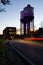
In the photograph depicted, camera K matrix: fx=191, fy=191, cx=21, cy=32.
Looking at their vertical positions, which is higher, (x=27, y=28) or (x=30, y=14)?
(x=30, y=14)

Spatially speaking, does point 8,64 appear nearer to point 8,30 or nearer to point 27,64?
point 27,64

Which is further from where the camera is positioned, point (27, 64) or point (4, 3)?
point (27, 64)

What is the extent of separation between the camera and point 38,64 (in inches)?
405

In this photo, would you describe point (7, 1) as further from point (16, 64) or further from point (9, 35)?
point (9, 35)

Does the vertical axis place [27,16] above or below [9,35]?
above

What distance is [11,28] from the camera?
192 meters

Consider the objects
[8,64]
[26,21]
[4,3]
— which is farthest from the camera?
[26,21]

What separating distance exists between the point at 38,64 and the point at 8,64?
161 centimetres

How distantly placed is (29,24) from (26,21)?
27.8ft

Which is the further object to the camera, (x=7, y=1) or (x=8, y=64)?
(x=8, y=64)

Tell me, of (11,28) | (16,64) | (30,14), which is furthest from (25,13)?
(16,64)

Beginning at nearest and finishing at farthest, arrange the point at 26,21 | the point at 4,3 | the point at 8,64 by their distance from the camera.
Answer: the point at 4,3
the point at 8,64
the point at 26,21

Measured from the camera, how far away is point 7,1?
757 centimetres

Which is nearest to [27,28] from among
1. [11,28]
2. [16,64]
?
[11,28]
